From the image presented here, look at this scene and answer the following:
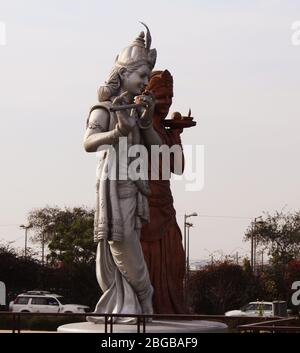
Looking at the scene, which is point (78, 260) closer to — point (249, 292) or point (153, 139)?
point (249, 292)

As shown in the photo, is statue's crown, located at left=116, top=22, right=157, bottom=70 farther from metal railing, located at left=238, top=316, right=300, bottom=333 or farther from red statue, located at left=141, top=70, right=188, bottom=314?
metal railing, located at left=238, top=316, right=300, bottom=333

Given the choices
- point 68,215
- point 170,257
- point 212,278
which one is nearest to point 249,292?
point 212,278

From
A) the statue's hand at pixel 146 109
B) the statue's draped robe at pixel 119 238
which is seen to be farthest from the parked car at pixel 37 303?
the statue's hand at pixel 146 109

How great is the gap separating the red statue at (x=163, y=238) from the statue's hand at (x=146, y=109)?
1482 mm

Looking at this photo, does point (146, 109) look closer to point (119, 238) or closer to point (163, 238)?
point (119, 238)

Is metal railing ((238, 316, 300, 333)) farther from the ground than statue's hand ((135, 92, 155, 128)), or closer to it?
closer to it

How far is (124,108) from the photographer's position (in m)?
11.4

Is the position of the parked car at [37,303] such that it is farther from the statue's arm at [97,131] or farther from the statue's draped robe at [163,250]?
the statue's arm at [97,131]

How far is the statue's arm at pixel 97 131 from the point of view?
1151 centimetres

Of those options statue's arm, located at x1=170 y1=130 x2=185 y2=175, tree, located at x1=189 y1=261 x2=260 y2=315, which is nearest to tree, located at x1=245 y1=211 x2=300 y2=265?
tree, located at x1=189 y1=261 x2=260 y2=315

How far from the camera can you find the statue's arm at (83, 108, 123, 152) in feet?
37.8

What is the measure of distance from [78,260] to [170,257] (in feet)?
80.5

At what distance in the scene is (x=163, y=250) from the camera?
13.3 m

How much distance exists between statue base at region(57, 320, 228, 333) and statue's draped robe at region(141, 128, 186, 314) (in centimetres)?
83
